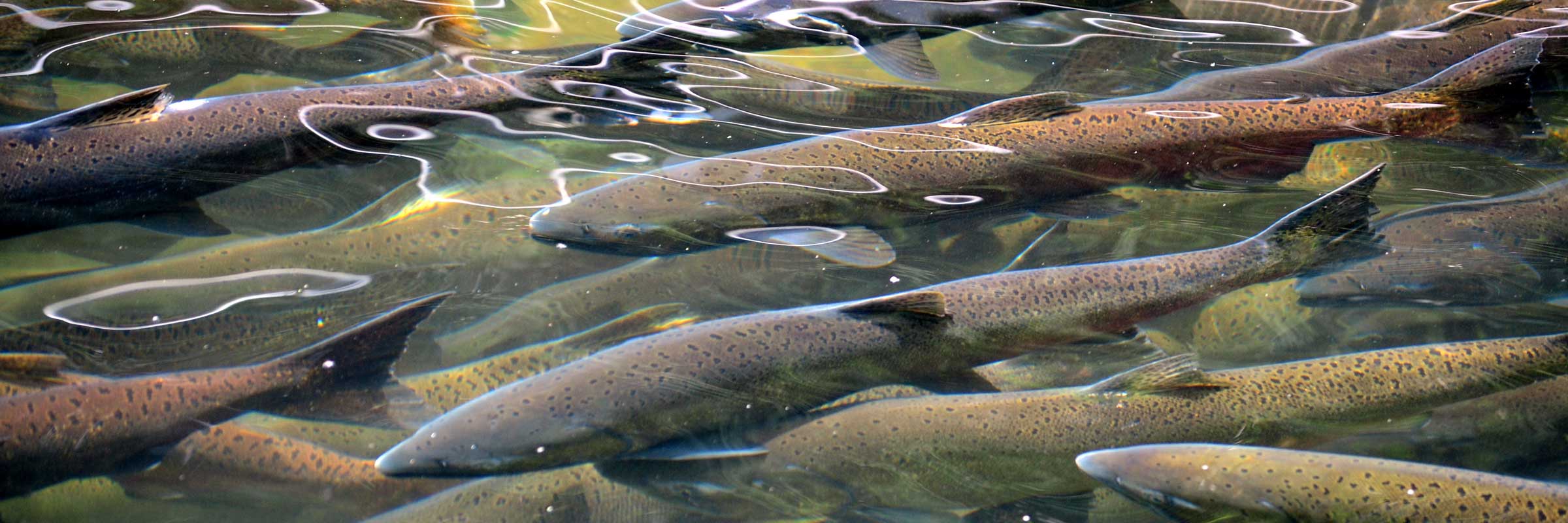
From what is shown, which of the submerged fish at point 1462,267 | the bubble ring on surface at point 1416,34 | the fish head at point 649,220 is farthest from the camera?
the bubble ring on surface at point 1416,34

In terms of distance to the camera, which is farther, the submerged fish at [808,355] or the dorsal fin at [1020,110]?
the dorsal fin at [1020,110]

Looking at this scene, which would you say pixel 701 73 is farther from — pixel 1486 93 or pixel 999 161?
pixel 1486 93

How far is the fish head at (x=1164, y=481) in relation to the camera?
6.72 feet

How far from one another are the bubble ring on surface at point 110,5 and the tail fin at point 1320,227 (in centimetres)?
462

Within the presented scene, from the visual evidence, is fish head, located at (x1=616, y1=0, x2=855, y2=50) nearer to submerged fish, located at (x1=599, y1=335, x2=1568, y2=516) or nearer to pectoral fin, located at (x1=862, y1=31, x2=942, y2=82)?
pectoral fin, located at (x1=862, y1=31, x2=942, y2=82)

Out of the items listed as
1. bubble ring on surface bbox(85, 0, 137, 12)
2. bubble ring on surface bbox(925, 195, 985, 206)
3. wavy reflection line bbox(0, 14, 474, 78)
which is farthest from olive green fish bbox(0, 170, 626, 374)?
bubble ring on surface bbox(85, 0, 137, 12)

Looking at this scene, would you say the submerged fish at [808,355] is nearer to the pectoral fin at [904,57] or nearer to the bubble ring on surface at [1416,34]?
the pectoral fin at [904,57]

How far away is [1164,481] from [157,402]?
286 cm

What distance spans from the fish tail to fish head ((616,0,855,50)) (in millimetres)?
2137

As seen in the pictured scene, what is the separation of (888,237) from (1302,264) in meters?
1.33

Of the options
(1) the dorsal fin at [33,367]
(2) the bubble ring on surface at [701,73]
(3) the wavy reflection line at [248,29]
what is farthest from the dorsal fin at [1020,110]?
(1) the dorsal fin at [33,367]

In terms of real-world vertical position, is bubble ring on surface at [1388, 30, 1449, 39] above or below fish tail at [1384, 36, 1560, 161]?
above

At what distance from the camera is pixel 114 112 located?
2.58 metres

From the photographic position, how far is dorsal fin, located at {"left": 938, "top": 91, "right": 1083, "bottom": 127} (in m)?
2.70
